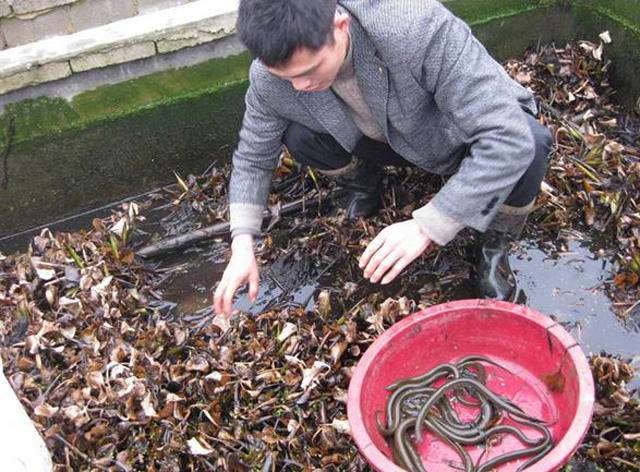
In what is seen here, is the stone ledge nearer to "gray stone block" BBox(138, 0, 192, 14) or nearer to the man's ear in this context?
"gray stone block" BBox(138, 0, 192, 14)

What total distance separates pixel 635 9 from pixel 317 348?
2.87 meters

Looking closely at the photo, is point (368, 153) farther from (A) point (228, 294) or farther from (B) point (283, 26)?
(B) point (283, 26)

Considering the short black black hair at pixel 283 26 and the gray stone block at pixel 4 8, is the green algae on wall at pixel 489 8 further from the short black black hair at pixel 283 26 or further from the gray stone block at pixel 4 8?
the gray stone block at pixel 4 8

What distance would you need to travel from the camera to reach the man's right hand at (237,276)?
113 inches

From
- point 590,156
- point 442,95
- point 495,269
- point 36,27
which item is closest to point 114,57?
point 36,27

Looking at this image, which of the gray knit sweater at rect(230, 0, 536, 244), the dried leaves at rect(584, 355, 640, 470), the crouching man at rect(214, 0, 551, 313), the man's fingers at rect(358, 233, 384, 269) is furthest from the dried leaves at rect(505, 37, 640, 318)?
the man's fingers at rect(358, 233, 384, 269)

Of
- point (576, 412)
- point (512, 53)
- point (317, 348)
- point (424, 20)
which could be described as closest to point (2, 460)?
point (317, 348)

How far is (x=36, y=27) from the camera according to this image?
174 inches

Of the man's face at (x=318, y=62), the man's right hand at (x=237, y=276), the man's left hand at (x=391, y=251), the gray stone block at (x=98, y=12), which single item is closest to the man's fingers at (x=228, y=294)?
the man's right hand at (x=237, y=276)

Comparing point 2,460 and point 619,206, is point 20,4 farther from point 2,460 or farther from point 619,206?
point 619,206

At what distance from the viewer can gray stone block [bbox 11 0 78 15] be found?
14.0ft

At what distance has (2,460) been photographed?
203 centimetres

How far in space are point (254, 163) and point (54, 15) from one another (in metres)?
2.13

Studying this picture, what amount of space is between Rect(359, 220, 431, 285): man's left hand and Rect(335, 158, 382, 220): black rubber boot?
121 cm
